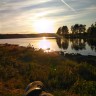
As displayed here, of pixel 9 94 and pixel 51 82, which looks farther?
pixel 51 82

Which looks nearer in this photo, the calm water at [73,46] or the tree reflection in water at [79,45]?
the calm water at [73,46]

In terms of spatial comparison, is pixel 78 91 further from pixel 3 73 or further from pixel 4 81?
pixel 3 73

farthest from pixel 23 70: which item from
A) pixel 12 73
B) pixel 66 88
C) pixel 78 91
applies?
pixel 78 91

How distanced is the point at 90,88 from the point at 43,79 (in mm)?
3311

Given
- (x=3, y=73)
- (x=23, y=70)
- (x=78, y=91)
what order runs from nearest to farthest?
(x=78, y=91) < (x=3, y=73) < (x=23, y=70)

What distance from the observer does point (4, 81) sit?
13812 millimetres

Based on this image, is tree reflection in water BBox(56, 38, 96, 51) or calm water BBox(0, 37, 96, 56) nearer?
calm water BBox(0, 37, 96, 56)

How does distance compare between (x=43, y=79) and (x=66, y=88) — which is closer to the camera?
(x=66, y=88)

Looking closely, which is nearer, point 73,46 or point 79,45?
point 73,46

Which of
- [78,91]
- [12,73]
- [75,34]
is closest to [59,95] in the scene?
[78,91]

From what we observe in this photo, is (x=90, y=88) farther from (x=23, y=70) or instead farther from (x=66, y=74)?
(x=23, y=70)

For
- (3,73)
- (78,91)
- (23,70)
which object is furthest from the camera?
(23,70)

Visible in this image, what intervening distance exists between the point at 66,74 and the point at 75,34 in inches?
7063

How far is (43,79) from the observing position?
13.8m
